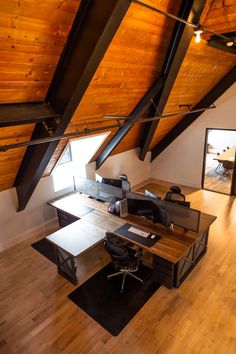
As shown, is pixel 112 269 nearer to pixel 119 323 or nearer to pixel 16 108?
pixel 119 323

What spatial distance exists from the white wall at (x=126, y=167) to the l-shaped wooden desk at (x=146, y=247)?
2297mm

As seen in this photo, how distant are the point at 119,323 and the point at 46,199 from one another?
3304 mm

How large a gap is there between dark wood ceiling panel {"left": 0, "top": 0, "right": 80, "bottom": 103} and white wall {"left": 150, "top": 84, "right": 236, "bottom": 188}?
554cm

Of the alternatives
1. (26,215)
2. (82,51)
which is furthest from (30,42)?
(26,215)

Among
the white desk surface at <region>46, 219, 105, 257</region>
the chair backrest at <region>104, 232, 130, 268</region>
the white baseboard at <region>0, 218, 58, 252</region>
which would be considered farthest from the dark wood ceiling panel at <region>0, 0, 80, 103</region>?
the white baseboard at <region>0, 218, 58, 252</region>

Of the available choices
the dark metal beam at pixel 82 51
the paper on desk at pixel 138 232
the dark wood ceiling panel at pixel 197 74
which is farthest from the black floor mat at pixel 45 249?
the dark wood ceiling panel at pixel 197 74

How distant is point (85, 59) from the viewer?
2674 millimetres

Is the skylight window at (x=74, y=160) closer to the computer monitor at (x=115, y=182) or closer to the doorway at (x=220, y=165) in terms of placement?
the computer monitor at (x=115, y=182)

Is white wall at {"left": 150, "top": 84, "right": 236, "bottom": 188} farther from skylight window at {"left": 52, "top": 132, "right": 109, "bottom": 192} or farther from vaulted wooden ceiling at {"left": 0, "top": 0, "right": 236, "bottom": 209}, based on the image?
skylight window at {"left": 52, "top": 132, "right": 109, "bottom": 192}

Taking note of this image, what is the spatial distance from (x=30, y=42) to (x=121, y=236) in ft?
9.83

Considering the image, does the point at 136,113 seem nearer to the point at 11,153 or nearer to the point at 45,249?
the point at 11,153

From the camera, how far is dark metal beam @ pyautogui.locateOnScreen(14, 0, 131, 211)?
237cm

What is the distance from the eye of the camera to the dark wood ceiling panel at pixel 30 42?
6.87ft

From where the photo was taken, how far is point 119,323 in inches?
127
